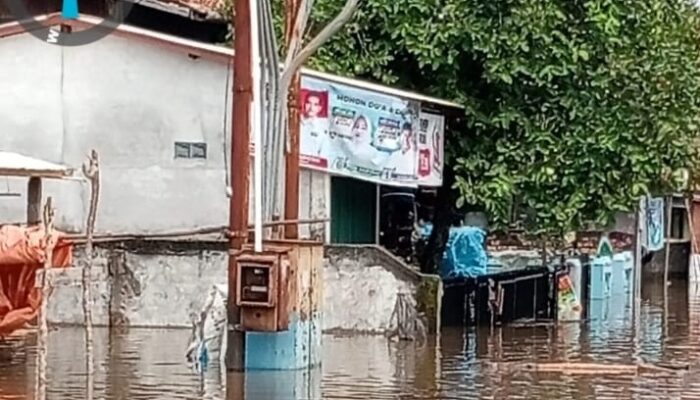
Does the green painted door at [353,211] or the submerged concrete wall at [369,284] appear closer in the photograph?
the submerged concrete wall at [369,284]

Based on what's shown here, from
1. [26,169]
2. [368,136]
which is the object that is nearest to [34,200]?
[26,169]

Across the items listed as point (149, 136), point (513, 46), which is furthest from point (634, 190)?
point (149, 136)

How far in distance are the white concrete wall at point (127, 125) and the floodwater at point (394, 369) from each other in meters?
2.28

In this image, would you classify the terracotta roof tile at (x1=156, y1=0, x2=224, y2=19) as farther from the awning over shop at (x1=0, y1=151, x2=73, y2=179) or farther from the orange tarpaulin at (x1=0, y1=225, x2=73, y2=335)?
the orange tarpaulin at (x1=0, y1=225, x2=73, y2=335)

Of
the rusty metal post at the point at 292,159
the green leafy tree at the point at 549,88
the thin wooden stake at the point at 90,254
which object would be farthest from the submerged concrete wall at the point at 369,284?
the thin wooden stake at the point at 90,254

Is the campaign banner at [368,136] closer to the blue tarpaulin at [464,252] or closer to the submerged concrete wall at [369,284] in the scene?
the submerged concrete wall at [369,284]

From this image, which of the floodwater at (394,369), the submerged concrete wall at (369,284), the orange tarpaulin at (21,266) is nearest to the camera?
the orange tarpaulin at (21,266)

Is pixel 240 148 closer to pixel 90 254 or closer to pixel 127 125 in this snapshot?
pixel 90 254

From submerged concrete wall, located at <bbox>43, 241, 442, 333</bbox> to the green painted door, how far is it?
2686 millimetres

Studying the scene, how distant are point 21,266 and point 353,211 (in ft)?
32.6

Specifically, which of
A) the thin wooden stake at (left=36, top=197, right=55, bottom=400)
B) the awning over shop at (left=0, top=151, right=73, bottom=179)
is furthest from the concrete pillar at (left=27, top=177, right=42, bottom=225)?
the thin wooden stake at (left=36, top=197, right=55, bottom=400)

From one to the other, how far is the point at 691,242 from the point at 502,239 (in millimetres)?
12109

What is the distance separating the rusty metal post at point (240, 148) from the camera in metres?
15.5

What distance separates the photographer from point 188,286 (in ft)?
66.8
